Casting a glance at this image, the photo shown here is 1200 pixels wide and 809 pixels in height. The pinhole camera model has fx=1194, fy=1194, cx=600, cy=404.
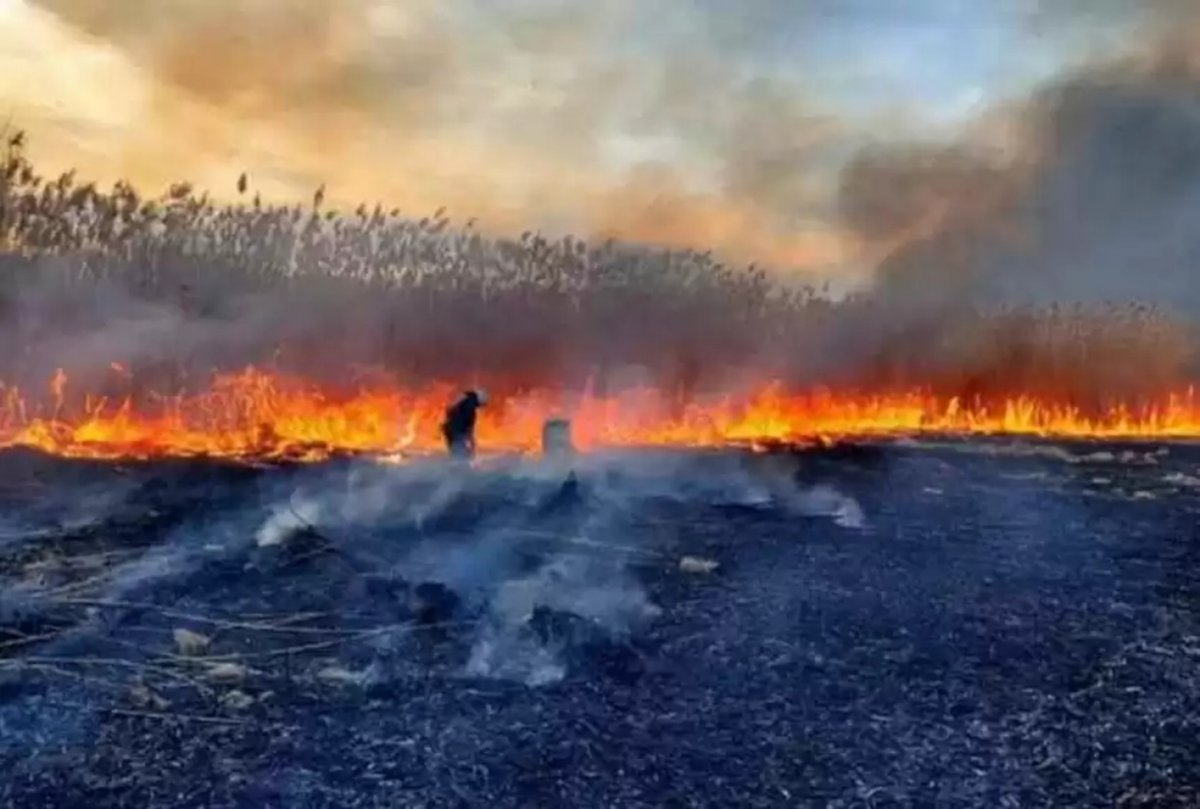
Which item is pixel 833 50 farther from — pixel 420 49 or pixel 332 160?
pixel 332 160

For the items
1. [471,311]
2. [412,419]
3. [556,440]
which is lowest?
[556,440]

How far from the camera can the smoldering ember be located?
4234 mm

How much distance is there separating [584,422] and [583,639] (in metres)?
3.59

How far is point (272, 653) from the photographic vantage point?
4777 mm

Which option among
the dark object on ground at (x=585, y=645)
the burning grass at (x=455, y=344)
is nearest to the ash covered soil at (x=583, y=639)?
the dark object on ground at (x=585, y=645)

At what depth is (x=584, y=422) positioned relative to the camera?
330 inches

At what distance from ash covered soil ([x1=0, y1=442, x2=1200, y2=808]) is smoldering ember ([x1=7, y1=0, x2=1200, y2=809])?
0.02 m

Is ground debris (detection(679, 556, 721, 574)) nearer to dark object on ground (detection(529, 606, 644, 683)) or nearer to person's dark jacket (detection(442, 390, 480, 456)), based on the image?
dark object on ground (detection(529, 606, 644, 683))

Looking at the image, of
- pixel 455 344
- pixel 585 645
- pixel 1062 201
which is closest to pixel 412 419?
pixel 455 344

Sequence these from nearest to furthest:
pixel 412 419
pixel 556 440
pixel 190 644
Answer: pixel 190 644 → pixel 556 440 → pixel 412 419

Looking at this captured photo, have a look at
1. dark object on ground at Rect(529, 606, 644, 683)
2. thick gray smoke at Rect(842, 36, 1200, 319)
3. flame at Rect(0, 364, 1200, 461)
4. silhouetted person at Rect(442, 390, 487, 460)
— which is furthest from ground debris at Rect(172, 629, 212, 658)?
thick gray smoke at Rect(842, 36, 1200, 319)

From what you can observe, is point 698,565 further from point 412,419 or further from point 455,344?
point 455,344

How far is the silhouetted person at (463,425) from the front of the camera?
25.0 ft

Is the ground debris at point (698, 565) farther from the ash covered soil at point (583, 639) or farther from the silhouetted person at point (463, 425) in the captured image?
the silhouetted person at point (463, 425)
